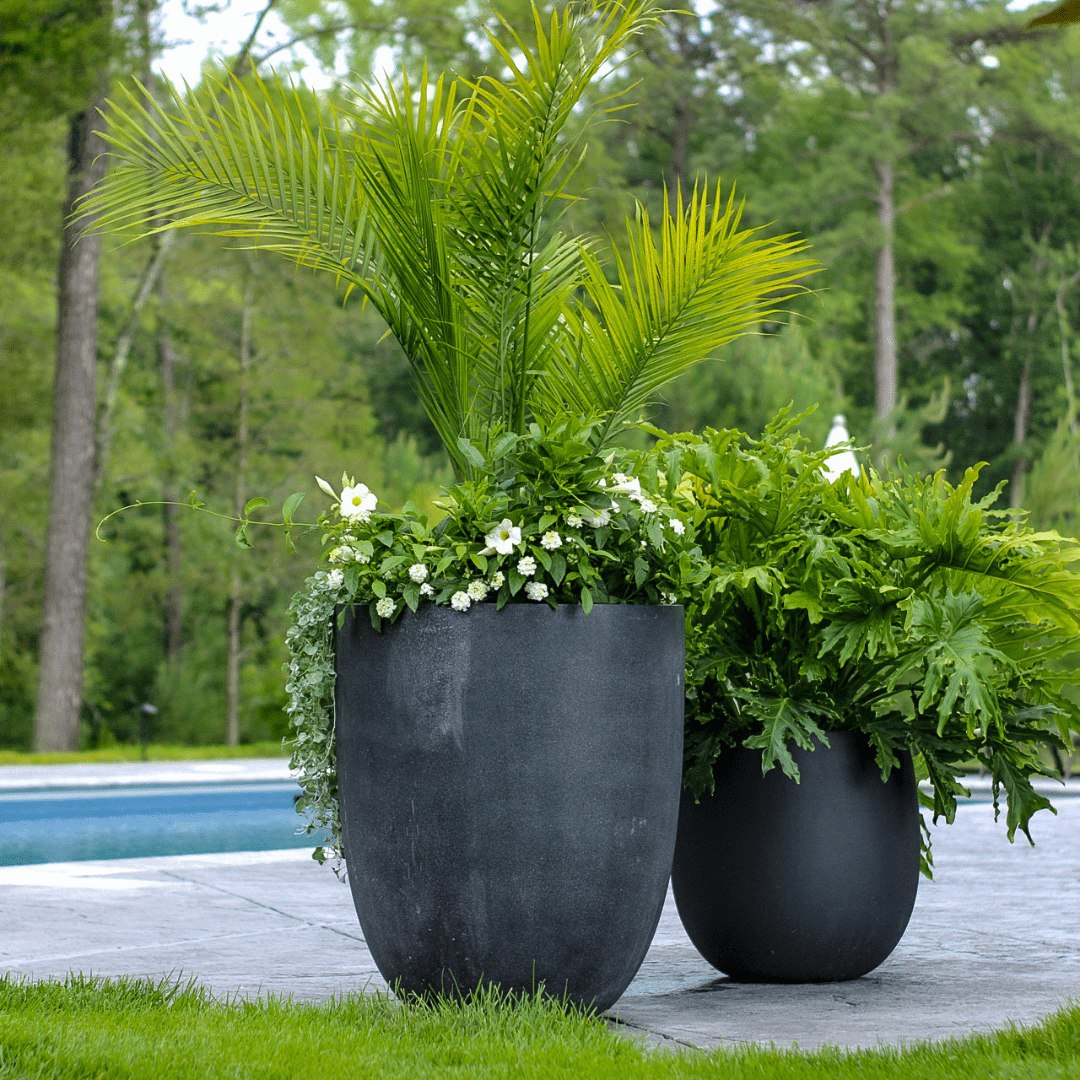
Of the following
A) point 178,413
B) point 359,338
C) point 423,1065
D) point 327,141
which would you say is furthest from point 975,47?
point 423,1065

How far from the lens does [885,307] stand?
26828 mm

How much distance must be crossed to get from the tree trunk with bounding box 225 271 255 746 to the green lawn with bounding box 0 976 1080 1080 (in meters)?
21.0

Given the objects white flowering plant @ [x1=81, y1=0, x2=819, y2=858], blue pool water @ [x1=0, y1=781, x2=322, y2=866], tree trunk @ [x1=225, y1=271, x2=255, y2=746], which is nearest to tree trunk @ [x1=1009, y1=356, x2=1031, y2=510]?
tree trunk @ [x1=225, y1=271, x2=255, y2=746]

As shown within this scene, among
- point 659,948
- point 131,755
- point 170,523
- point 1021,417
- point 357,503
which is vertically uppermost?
point 1021,417

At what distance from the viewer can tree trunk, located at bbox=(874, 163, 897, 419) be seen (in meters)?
26.1

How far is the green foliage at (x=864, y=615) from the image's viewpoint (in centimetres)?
359

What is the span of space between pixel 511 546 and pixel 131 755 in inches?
527

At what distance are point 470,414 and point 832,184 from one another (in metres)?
24.8

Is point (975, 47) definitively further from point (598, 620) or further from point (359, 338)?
point (598, 620)

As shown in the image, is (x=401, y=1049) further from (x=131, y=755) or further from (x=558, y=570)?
(x=131, y=755)

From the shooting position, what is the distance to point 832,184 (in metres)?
26.8

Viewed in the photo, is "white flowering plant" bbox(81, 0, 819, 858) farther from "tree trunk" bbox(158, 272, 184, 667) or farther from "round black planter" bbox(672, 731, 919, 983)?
"tree trunk" bbox(158, 272, 184, 667)

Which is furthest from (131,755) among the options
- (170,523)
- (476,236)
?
(476,236)

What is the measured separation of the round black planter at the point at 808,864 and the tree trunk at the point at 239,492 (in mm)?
20607
